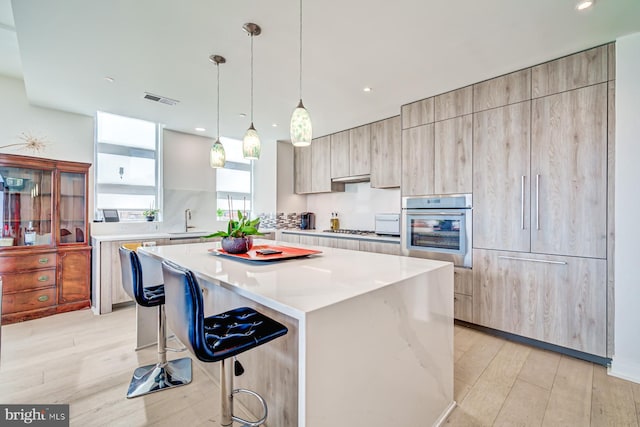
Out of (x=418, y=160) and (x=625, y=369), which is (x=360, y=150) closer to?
(x=418, y=160)

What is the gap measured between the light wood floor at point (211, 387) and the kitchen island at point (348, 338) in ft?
1.05

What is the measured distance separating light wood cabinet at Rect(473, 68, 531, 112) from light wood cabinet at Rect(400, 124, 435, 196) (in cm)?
51

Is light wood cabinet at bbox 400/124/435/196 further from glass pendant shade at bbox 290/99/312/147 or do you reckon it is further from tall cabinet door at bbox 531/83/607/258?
glass pendant shade at bbox 290/99/312/147

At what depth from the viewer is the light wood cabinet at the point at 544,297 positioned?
86.7 inches

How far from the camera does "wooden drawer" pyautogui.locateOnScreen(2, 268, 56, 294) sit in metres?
3.01

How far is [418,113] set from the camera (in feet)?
10.6

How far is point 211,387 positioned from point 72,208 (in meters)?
3.04

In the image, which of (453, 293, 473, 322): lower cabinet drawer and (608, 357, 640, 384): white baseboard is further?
(453, 293, 473, 322): lower cabinet drawer

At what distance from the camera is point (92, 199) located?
147 inches

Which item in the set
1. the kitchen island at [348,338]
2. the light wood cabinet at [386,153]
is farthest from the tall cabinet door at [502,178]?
the kitchen island at [348,338]

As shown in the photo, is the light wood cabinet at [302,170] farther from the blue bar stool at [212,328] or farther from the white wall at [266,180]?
the blue bar stool at [212,328]

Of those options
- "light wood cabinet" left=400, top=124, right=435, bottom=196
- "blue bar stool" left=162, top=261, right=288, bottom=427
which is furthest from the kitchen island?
"light wood cabinet" left=400, top=124, right=435, bottom=196

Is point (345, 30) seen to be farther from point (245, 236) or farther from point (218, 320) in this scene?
point (218, 320)

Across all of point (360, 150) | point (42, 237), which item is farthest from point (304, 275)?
point (42, 237)
